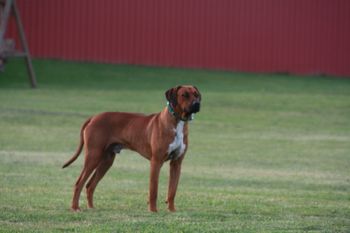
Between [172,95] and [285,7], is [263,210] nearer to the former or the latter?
[172,95]

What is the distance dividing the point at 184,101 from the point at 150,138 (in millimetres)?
629

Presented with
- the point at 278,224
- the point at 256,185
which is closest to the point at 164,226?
the point at 278,224

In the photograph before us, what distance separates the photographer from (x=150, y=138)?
11484 mm

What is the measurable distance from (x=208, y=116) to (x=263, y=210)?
15.3 meters

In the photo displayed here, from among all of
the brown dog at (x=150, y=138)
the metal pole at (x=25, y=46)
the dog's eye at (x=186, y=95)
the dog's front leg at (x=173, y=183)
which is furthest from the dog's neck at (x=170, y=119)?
the metal pole at (x=25, y=46)

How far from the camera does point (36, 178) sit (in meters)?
15.7

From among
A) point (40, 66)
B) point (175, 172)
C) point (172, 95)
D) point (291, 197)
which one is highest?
point (172, 95)

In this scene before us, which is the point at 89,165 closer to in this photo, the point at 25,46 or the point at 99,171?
the point at 99,171

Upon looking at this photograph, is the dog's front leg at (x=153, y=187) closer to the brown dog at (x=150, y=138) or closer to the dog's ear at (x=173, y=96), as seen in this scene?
the brown dog at (x=150, y=138)

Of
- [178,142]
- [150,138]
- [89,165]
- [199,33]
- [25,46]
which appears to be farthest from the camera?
[199,33]

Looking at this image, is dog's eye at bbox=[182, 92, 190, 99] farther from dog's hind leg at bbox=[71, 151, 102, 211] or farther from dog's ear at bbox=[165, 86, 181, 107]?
dog's hind leg at bbox=[71, 151, 102, 211]

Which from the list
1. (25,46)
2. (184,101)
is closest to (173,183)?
(184,101)

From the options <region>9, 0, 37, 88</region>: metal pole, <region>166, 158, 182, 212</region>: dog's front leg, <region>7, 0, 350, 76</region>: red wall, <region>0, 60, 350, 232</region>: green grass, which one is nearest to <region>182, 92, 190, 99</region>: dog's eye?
<region>166, 158, 182, 212</region>: dog's front leg

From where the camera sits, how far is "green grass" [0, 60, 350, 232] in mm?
10656
